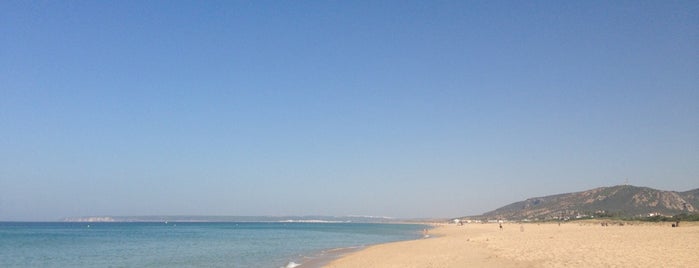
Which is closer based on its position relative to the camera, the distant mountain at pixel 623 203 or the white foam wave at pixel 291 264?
the white foam wave at pixel 291 264

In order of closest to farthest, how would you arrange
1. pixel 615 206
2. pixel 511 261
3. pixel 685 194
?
1. pixel 511 261
2. pixel 615 206
3. pixel 685 194

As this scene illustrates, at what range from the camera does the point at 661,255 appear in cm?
1947

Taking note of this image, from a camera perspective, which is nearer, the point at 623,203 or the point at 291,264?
the point at 291,264

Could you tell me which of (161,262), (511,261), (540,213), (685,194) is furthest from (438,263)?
(685,194)

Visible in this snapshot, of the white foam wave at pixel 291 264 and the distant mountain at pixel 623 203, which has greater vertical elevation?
the distant mountain at pixel 623 203

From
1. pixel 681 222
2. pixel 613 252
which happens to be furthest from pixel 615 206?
pixel 613 252

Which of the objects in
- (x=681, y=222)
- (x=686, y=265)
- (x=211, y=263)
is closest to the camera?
(x=686, y=265)

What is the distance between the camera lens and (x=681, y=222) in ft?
195

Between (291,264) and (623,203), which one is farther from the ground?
(623,203)

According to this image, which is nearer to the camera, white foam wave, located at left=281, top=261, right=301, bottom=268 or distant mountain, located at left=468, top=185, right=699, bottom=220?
white foam wave, located at left=281, top=261, right=301, bottom=268

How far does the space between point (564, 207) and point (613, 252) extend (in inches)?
6420

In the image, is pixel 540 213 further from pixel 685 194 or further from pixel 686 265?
pixel 686 265

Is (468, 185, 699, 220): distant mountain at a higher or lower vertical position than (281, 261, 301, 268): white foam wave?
higher

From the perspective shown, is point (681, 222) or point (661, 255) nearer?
point (661, 255)
